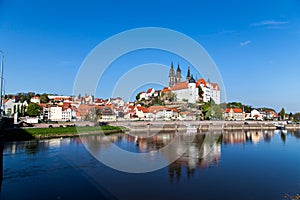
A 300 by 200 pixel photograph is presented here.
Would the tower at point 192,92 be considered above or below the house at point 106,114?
above

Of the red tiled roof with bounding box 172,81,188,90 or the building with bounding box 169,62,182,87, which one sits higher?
the building with bounding box 169,62,182,87

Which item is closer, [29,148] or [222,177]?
[222,177]

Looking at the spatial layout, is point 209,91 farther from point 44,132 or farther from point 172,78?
point 44,132

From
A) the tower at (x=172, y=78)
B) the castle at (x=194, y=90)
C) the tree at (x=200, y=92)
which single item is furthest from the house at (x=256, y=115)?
the tower at (x=172, y=78)

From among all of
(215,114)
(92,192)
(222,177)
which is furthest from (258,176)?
(215,114)

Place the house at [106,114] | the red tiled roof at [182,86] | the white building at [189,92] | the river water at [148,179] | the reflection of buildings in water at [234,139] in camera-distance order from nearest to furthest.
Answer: the river water at [148,179], the reflection of buildings in water at [234,139], the house at [106,114], the white building at [189,92], the red tiled roof at [182,86]

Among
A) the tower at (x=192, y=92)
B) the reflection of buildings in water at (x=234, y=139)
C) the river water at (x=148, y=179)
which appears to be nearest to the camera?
the river water at (x=148, y=179)

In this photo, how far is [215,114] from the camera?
170ft

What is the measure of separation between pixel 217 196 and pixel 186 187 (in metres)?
1.35

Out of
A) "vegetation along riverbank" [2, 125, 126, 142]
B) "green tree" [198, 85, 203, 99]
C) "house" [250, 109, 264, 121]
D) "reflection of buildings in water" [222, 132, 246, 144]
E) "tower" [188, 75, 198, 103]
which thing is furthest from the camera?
"house" [250, 109, 264, 121]

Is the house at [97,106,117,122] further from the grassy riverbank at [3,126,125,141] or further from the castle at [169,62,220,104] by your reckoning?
the castle at [169,62,220,104]

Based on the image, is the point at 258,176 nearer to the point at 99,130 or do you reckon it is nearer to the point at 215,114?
the point at 99,130

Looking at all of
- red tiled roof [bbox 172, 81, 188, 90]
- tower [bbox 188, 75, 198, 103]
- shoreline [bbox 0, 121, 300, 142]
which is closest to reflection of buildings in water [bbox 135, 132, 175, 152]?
shoreline [bbox 0, 121, 300, 142]

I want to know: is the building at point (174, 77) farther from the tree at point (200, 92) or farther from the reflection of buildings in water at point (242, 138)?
the reflection of buildings in water at point (242, 138)
